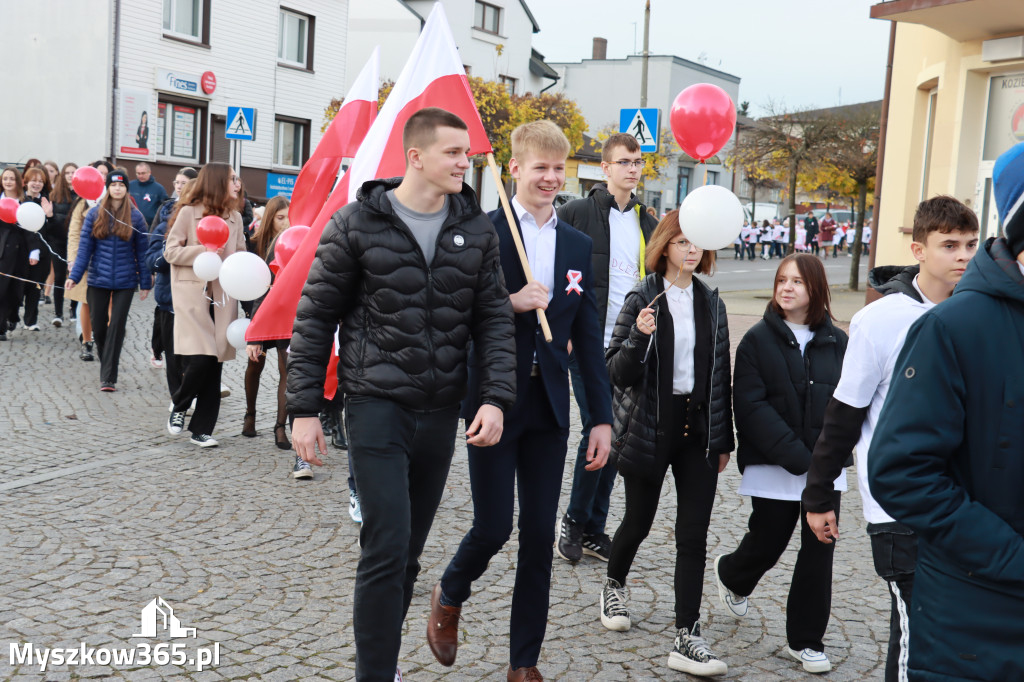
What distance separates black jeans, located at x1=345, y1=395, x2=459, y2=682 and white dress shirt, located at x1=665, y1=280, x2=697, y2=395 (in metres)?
1.24

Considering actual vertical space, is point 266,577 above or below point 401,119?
below

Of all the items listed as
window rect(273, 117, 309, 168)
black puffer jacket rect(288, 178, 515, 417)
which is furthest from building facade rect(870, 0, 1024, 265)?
window rect(273, 117, 309, 168)

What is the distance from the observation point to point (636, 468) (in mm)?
4316

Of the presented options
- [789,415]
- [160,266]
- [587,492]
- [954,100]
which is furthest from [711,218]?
[954,100]

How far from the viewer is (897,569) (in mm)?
2955

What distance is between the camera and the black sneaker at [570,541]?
5.44 meters

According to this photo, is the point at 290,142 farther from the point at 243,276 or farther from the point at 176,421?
the point at 243,276

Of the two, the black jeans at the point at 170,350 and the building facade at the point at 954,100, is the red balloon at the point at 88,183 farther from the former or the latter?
the building facade at the point at 954,100

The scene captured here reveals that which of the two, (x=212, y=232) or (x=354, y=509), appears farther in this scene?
(x=212, y=232)

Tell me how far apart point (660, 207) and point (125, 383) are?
153ft

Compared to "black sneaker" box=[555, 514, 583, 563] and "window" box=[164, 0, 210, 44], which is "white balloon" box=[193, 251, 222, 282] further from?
"window" box=[164, 0, 210, 44]

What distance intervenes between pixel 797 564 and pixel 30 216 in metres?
11.0

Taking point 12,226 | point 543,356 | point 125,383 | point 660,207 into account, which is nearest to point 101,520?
point 543,356

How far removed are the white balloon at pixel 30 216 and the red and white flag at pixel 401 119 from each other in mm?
8362
